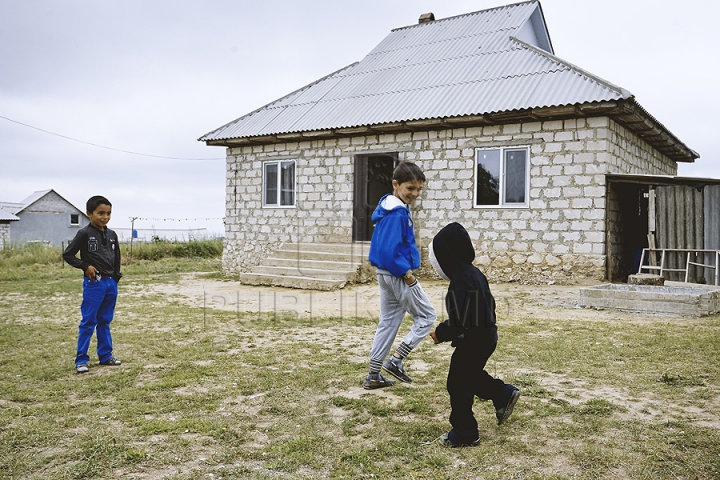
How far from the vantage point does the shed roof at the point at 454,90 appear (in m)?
11.2

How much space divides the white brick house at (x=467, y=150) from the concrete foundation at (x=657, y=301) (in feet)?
8.65

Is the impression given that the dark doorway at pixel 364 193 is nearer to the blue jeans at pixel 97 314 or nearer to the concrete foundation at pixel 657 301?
the concrete foundation at pixel 657 301

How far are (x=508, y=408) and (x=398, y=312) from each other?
1263 millimetres

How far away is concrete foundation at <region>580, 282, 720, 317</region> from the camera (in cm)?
770

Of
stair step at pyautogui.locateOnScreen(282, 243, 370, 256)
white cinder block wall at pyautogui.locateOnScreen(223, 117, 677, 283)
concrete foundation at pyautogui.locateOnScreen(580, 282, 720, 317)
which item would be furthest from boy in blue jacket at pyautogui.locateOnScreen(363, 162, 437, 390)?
stair step at pyautogui.locateOnScreen(282, 243, 370, 256)

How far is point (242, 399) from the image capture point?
4180 mm

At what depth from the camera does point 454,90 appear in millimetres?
13227

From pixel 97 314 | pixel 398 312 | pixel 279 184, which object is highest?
pixel 279 184

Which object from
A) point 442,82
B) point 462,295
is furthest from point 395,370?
point 442,82

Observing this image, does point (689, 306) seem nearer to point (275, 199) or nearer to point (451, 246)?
point (451, 246)

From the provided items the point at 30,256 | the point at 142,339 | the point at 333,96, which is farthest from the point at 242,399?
the point at 30,256

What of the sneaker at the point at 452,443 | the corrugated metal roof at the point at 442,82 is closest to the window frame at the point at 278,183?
the corrugated metal roof at the point at 442,82

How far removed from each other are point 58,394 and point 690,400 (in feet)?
15.4

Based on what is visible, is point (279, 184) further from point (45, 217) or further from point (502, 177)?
point (45, 217)
